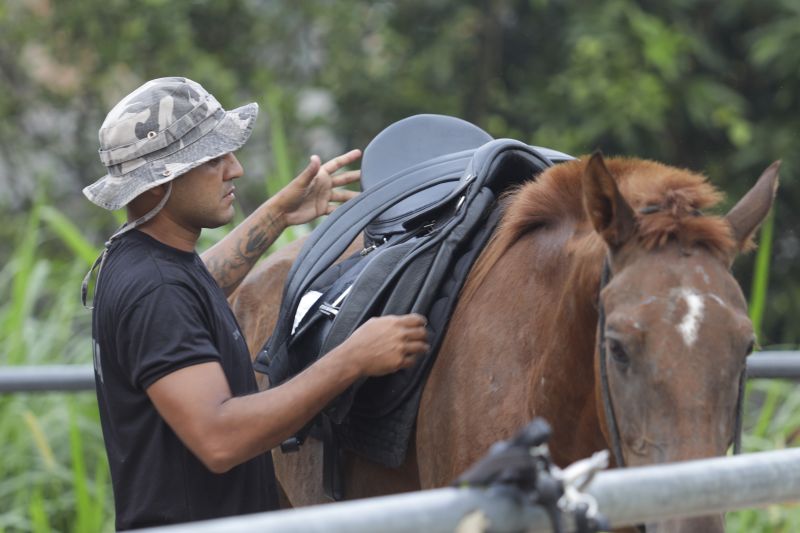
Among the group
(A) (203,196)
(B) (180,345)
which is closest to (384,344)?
(B) (180,345)

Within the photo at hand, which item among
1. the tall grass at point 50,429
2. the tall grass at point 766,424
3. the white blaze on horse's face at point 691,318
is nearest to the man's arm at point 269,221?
the tall grass at point 50,429

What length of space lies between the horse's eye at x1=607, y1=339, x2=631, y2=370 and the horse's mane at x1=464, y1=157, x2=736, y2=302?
0.22 meters

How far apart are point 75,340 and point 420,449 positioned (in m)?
3.23

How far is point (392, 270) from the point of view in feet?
10.1

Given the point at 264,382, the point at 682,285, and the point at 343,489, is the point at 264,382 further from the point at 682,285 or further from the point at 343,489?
the point at 682,285

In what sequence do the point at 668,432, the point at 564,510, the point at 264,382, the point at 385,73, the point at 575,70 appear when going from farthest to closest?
the point at 385,73, the point at 575,70, the point at 264,382, the point at 668,432, the point at 564,510

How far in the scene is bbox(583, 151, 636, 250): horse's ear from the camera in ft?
7.77

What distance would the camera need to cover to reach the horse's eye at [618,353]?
2268 millimetres

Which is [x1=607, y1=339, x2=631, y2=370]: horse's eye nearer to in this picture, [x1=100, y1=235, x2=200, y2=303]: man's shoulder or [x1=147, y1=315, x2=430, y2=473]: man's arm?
[x1=147, y1=315, x2=430, y2=473]: man's arm

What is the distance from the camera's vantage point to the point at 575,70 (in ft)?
26.3

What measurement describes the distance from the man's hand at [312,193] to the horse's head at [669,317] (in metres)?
1.40

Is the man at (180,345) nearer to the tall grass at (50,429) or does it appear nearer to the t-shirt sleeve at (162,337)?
the t-shirt sleeve at (162,337)

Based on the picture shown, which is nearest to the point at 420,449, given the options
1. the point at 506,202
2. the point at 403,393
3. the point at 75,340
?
the point at 403,393

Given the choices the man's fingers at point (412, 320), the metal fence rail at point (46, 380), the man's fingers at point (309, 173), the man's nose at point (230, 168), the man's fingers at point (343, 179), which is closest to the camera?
the man's fingers at point (412, 320)
